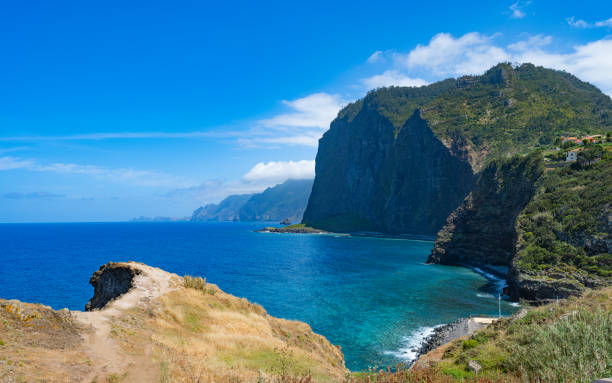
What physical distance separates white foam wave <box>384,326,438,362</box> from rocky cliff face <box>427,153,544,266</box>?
147 ft

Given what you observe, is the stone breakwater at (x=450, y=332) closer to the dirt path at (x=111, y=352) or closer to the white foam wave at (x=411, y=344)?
the white foam wave at (x=411, y=344)

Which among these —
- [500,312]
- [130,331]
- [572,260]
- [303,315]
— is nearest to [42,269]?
[303,315]

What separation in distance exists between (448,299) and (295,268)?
41.4 meters

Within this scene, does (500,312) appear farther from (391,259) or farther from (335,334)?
(391,259)

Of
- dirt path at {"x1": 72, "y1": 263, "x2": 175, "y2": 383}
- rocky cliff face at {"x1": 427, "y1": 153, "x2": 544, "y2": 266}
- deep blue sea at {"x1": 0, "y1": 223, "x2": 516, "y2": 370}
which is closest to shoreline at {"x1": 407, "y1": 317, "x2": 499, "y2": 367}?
deep blue sea at {"x1": 0, "y1": 223, "x2": 516, "y2": 370}

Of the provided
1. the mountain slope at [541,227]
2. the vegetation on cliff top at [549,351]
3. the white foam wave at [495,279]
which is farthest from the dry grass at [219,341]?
the white foam wave at [495,279]

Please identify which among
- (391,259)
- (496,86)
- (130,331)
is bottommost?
(391,259)

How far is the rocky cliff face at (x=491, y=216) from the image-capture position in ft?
251

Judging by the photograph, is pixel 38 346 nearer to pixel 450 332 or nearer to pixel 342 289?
pixel 450 332

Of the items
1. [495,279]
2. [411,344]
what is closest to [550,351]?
[411,344]

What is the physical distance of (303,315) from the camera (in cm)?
4556

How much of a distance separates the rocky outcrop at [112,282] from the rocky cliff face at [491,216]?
74843 millimetres

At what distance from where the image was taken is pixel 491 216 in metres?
84.4

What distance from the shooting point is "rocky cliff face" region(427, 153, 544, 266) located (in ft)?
251
